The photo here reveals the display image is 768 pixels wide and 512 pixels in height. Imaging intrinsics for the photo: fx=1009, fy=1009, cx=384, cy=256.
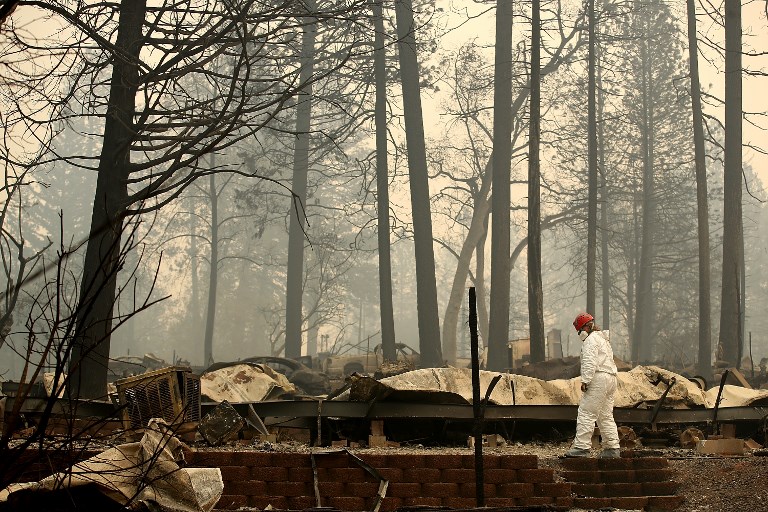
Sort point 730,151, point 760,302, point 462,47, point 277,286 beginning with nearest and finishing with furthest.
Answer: point 730,151
point 462,47
point 277,286
point 760,302

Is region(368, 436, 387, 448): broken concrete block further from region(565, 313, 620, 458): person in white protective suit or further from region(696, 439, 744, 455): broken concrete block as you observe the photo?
region(696, 439, 744, 455): broken concrete block

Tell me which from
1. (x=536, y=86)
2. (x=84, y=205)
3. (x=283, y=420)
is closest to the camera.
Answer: (x=283, y=420)

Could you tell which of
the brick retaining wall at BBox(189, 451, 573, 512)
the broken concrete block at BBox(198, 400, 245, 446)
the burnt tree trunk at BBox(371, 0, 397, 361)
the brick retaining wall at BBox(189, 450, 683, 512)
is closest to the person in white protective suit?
the brick retaining wall at BBox(189, 450, 683, 512)

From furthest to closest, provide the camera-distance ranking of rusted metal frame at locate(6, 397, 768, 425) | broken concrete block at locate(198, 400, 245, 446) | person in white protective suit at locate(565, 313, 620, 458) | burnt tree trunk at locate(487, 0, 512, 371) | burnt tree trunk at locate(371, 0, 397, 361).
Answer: burnt tree trunk at locate(371, 0, 397, 361), burnt tree trunk at locate(487, 0, 512, 371), person in white protective suit at locate(565, 313, 620, 458), rusted metal frame at locate(6, 397, 768, 425), broken concrete block at locate(198, 400, 245, 446)

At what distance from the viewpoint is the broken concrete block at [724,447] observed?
12023 millimetres

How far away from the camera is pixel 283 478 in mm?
8578

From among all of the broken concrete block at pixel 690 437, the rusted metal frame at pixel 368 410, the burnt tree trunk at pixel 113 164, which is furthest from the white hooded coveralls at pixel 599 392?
the burnt tree trunk at pixel 113 164

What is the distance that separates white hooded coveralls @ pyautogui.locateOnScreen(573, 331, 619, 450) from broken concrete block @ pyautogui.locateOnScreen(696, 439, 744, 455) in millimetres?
1177

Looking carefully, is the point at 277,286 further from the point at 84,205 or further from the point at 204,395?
the point at 204,395

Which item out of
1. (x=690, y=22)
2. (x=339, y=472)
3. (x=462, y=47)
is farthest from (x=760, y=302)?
(x=339, y=472)

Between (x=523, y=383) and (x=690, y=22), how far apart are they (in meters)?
19.5

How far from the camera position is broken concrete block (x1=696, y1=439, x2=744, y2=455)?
12023 mm

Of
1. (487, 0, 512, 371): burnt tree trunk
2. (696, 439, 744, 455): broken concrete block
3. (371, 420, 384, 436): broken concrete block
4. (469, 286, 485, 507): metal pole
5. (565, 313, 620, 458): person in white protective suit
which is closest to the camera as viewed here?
(469, 286, 485, 507): metal pole

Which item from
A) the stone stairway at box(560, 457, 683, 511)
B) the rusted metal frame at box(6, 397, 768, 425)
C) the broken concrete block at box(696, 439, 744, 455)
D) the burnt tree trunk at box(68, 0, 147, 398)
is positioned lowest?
the stone stairway at box(560, 457, 683, 511)
